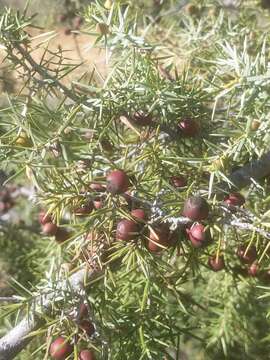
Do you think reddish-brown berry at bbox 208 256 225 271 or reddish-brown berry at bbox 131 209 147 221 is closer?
reddish-brown berry at bbox 131 209 147 221

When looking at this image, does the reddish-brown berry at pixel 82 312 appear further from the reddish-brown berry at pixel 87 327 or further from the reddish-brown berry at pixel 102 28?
the reddish-brown berry at pixel 102 28

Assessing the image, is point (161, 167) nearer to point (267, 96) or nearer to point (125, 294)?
point (267, 96)

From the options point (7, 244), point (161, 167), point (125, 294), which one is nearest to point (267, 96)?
point (161, 167)

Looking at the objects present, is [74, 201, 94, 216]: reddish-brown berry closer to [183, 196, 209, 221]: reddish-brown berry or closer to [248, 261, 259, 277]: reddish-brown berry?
[183, 196, 209, 221]: reddish-brown berry

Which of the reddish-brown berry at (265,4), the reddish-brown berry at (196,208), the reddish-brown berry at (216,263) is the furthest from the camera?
the reddish-brown berry at (265,4)

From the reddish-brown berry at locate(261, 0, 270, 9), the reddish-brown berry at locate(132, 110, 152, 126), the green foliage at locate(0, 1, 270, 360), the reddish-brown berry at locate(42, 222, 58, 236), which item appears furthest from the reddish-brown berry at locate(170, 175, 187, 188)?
the reddish-brown berry at locate(261, 0, 270, 9)

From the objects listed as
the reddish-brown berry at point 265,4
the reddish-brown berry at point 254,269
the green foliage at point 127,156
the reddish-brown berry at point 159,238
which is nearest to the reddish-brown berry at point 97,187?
the green foliage at point 127,156
